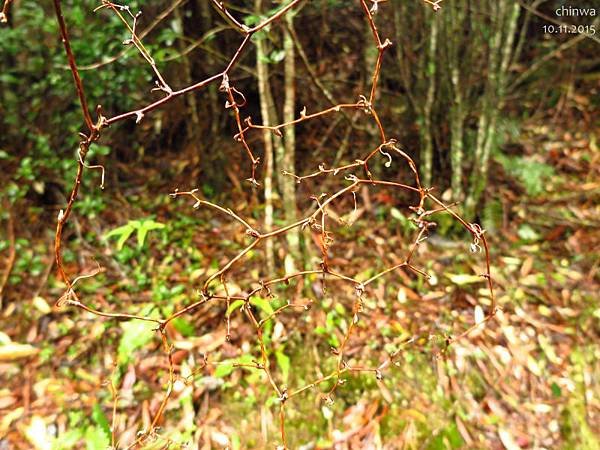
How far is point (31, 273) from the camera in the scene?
3.43 m

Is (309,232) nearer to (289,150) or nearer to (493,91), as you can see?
(289,150)

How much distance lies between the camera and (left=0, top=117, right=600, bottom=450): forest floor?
260 centimetres

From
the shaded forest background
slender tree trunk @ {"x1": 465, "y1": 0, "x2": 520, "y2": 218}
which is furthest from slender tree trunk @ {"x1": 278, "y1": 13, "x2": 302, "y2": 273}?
slender tree trunk @ {"x1": 465, "y1": 0, "x2": 520, "y2": 218}

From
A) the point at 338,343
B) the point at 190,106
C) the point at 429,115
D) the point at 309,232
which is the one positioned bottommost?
the point at 338,343

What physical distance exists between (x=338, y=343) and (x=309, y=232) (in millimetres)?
906

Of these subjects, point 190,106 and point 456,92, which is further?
point 190,106

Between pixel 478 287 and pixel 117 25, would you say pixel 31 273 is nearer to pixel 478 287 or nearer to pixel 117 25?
pixel 117 25

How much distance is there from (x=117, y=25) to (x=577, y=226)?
4.10 meters

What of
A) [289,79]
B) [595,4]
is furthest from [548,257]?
[595,4]

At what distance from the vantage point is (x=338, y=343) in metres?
2.99

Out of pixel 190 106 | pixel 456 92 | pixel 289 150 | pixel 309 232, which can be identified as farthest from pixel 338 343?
pixel 190 106

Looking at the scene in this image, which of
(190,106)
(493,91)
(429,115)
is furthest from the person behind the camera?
(190,106)

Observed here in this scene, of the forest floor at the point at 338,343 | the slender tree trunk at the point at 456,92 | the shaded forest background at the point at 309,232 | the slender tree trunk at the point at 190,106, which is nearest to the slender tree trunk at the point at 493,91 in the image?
the shaded forest background at the point at 309,232

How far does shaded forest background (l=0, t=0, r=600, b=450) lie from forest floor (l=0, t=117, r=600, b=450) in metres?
0.01
